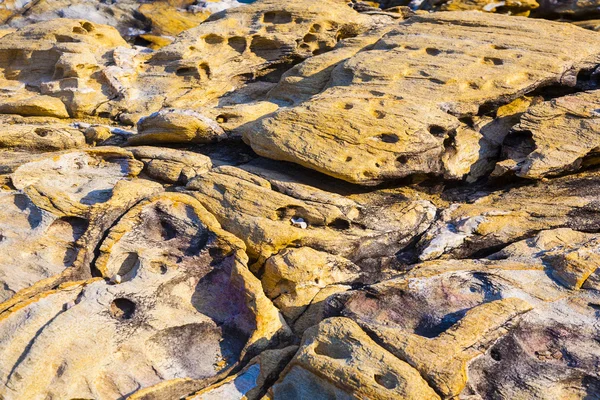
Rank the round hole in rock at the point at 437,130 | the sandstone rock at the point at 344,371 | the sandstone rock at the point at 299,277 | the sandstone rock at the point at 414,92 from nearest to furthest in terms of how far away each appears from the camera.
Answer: the sandstone rock at the point at 344,371 < the sandstone rock at the point at 299,277 < the sandstone rock at the point at 414,92 < the round hole in rock at the point at 437,130

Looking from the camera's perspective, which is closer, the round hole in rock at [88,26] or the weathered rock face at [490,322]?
the weathered rock face at [490,322]

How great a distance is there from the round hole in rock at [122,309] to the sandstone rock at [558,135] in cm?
782

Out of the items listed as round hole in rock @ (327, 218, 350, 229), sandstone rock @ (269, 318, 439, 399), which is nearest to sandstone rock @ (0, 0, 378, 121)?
round hole in rock @ (327, 218, 350, 229)

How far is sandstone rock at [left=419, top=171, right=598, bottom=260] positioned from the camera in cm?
1033

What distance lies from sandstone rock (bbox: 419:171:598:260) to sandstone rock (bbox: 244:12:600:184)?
1.29 meters

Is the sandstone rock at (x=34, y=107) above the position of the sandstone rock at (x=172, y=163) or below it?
below

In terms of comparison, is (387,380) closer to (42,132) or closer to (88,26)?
(42,132)

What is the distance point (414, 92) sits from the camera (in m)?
12.6

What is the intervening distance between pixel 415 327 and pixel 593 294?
2.73m

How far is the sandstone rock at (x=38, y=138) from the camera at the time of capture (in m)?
13.5

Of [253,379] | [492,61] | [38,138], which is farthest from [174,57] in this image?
[253,379]

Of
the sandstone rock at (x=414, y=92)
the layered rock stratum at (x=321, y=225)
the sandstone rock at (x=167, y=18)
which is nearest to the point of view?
the layered rock stratum at (x=321, y=225)

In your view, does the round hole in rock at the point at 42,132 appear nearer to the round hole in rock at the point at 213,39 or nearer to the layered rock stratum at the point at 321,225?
the layered rock stratum at the point at 321,225

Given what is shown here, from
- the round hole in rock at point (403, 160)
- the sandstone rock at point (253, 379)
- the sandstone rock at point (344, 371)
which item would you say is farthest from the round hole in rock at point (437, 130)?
the sandstone rock at point (253, 379)
